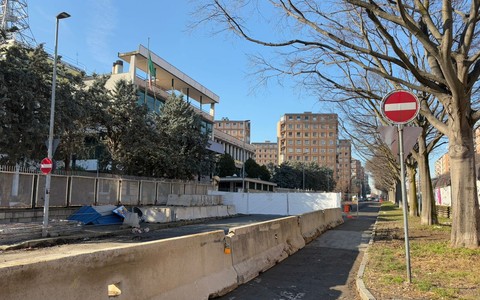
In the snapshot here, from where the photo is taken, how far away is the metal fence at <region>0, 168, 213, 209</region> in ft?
65.5

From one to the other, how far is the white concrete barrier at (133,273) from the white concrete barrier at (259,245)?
498 millimetres

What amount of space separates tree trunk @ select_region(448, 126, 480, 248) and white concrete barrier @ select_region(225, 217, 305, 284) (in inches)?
181

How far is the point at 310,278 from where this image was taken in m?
8.78

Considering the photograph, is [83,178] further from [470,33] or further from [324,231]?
[470,33]

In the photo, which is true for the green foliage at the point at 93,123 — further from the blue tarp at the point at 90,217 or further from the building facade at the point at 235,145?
the building facade at the point at 235,145

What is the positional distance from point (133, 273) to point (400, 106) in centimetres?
551

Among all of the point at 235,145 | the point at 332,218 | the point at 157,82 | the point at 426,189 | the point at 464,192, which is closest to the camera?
the point at 464,192

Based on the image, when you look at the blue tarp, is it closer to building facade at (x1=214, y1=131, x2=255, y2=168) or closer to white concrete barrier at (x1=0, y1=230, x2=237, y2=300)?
white concrete barrier at (x1=0, y1=230, x2=237, y2=300)

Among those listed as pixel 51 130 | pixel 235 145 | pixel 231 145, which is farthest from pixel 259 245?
pixel 235 145

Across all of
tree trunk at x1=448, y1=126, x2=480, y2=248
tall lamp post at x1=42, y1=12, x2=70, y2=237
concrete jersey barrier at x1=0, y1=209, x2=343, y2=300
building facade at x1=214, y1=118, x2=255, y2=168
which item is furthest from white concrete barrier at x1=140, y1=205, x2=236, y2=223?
building facade at x1=214, y1=118, x2=255, y2=168

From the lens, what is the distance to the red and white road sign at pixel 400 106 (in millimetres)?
7641

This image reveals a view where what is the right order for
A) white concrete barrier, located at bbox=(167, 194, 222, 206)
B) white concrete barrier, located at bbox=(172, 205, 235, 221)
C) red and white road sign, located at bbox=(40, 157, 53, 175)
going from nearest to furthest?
red and white road sign, located at bbox=(40, 157, 53, 175) → white concrete barrier, located at bbox=(172, 205, 235, 221) → white concrete barrier, located at bbox=(167, 194, 222, 206)

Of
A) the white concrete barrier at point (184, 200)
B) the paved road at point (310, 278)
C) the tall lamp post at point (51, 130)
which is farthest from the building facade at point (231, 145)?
the paved road at point (310, 278)

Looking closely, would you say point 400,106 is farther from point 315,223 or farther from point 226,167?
point 226,167
